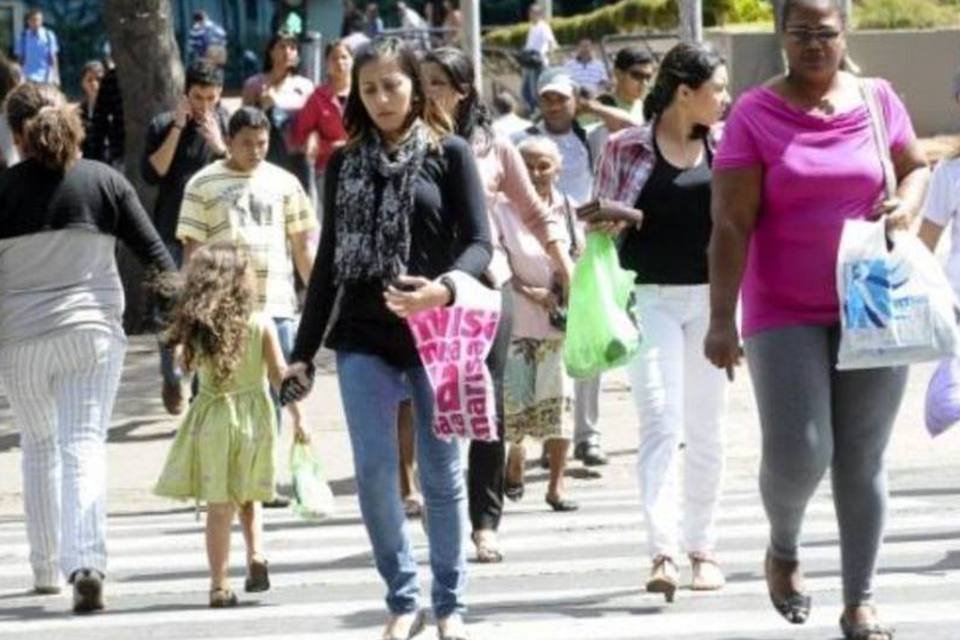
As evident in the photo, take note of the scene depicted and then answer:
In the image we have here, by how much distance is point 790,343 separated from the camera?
25.5 feet

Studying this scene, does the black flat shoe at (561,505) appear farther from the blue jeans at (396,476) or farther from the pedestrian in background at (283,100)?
the pedestrian in background at (283,100)

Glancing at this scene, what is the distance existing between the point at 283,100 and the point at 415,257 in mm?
11178

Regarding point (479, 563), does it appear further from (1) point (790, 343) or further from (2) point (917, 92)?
(2) point (917, 92)

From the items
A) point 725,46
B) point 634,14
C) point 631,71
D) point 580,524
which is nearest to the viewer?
point 580,524

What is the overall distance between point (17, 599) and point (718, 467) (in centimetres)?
266

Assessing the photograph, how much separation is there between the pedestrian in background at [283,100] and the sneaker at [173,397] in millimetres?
2681

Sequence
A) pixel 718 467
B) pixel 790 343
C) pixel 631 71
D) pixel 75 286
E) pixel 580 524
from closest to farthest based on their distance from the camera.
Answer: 1. pixel 790 343
2. pixel 718 467
3. pixel 75 286
4. pixel 580 524
5. pixel 631 71

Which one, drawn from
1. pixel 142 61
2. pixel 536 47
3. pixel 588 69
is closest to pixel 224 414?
pixel 142 61

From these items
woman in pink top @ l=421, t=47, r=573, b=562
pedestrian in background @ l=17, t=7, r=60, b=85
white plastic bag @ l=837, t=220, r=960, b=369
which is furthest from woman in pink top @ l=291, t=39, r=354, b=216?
pedestrian in background @ l=17, t=7, r=60, b=85

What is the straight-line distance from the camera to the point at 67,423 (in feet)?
32.9

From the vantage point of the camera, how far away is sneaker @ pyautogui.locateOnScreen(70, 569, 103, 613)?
9.80 metres

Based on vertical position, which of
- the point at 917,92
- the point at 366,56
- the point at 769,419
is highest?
the point at 366,56

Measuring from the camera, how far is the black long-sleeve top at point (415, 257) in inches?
321

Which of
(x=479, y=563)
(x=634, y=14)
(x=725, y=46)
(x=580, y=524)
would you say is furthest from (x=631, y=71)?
(x=634, y=14)
